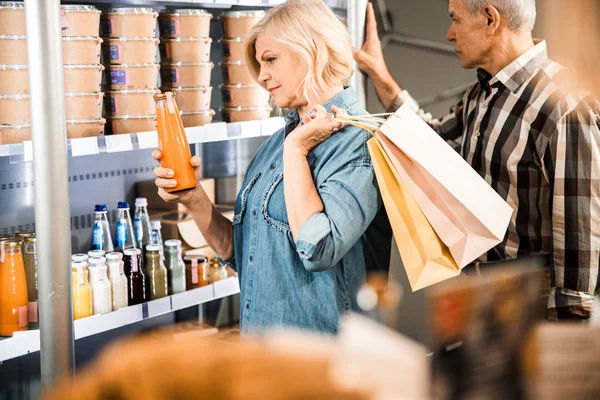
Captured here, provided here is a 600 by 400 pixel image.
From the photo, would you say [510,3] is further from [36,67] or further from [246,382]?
[246,382]

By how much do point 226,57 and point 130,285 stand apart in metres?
0.91

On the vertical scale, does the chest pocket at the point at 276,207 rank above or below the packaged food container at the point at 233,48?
below

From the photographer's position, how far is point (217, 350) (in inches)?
11.4

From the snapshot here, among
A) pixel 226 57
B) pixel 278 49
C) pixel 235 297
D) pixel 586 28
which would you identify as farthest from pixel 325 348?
pixel 235 297

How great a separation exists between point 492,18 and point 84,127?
1.33 metres

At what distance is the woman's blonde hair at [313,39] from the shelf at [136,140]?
2.10 ft

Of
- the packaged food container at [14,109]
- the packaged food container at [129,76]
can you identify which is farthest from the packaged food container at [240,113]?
the packaged food container at [14,109]

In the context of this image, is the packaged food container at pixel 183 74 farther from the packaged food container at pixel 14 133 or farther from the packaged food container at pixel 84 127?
the packaged food container at pixel 14 133

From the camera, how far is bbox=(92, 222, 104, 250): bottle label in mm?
2404

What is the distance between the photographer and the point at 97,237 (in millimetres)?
2408

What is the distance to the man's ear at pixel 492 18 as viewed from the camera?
2.21 metres

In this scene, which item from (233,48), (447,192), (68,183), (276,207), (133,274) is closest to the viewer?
(447,192)

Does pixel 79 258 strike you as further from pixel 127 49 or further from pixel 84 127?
pixel 127 49

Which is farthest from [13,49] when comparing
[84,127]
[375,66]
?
[375,66]
